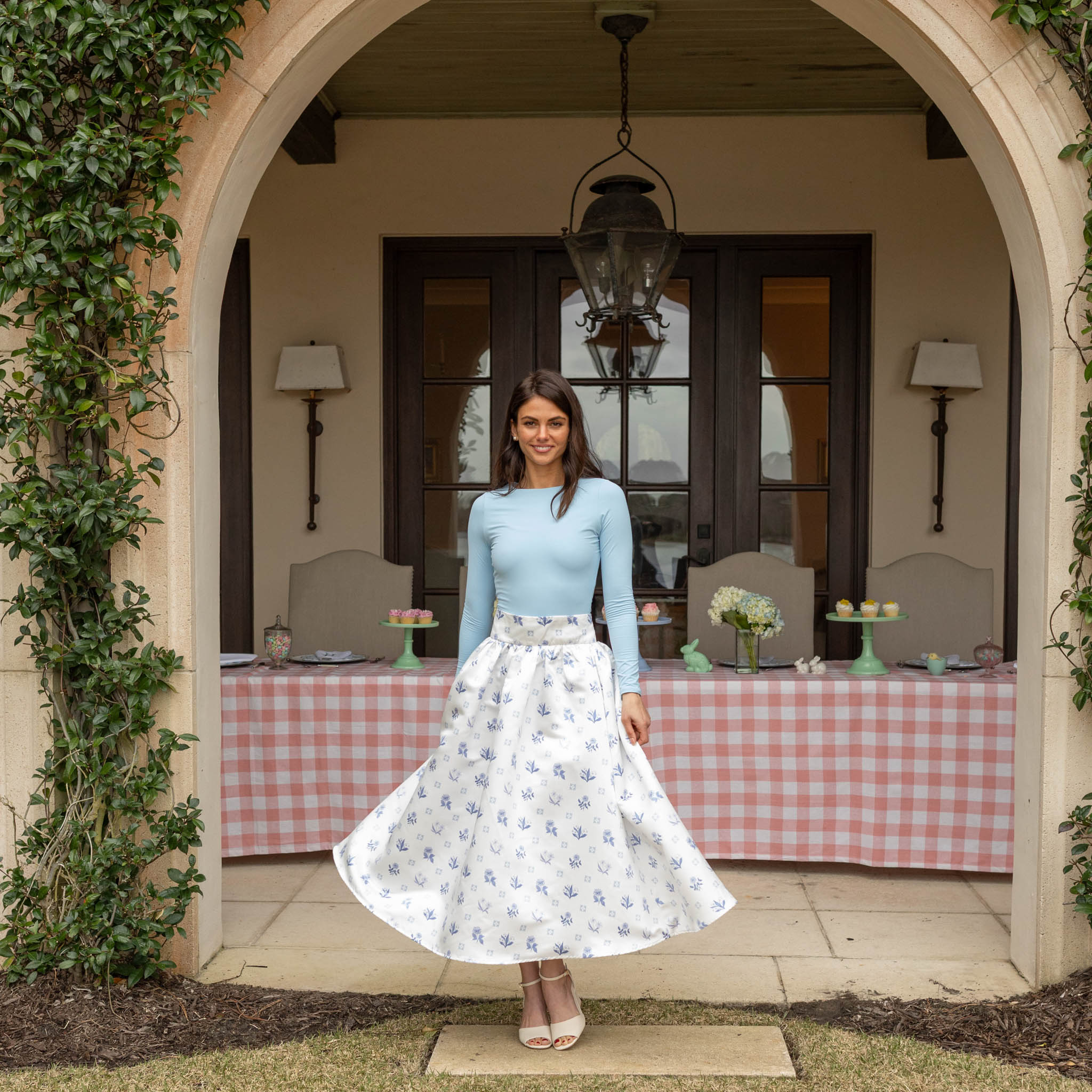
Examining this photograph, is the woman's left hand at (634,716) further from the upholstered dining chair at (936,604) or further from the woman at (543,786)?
the upholstered dining chair at (936,604)

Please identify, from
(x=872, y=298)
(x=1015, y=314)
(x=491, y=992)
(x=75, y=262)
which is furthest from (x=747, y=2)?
(x=491, y=992)

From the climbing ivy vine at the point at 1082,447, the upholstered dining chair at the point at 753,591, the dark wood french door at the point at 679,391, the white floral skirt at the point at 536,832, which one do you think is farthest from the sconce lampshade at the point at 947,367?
the white floral skirt at the point at 536,832

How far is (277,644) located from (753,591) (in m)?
1.81

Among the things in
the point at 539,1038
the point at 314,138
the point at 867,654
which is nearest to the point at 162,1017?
the point at 539,1038

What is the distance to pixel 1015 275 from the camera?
2811mm

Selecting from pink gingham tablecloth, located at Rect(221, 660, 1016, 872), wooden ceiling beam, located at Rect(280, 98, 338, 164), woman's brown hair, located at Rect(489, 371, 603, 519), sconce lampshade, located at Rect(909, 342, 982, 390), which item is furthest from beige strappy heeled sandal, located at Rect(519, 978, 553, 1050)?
wooden ceiling beam, located at Rect(280, 98, 338, 164)

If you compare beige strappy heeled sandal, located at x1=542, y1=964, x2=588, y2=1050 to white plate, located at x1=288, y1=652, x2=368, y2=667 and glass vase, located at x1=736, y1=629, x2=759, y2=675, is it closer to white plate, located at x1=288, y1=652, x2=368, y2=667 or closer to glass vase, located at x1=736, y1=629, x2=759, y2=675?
glass vase, located at x1=736, y1=629, x2=759, y2=675

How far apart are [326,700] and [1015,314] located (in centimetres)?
355

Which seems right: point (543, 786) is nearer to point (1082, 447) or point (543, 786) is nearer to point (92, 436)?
point (92, 436)

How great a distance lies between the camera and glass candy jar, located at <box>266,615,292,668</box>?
12.2 feet

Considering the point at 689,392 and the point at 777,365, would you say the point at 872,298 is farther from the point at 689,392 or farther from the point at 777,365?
the point at 689,392

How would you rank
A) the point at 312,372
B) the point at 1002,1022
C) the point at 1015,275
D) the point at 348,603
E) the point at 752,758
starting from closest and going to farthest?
the point at 1002,1022 → the point at 1015,275 → the point at 752,758 → the point at 348,603 → the point at 312,372

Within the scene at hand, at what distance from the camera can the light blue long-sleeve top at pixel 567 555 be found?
2.29m

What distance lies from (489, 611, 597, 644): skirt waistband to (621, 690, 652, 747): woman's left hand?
14 centimetres
